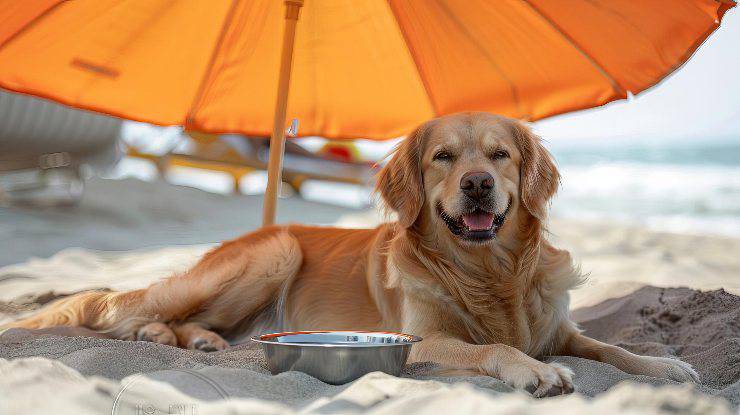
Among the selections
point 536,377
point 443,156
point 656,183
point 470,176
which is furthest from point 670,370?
point 656,183

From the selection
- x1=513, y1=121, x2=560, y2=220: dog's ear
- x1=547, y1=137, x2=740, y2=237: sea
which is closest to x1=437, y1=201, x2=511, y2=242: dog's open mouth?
x1=513, y1=121, x2=560, y2=220: dog's ear

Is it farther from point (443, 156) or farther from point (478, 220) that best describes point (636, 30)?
point (478, 220)

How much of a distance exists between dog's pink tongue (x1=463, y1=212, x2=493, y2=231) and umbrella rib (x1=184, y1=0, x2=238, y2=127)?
1599 millimetres

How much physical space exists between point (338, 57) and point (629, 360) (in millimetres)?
2067

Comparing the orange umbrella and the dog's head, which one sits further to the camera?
the orange umbrella

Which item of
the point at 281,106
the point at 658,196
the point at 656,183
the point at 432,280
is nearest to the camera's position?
the point at 432,280

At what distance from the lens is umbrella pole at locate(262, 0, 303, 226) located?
11.5 feet

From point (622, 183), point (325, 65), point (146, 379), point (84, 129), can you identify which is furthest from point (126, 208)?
point (622, 183)

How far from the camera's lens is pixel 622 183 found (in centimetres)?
2212

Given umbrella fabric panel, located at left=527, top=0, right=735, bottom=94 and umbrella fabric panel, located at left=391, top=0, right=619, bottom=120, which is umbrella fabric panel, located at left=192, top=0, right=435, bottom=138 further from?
umbrella fabric panel, located at left=527, top=0, right=735, bottom=94

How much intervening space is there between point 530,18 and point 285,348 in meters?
1.93

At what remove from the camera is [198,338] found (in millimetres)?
3289

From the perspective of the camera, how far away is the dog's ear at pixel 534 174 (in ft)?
10.0

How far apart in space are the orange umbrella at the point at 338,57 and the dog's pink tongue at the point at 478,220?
937 millimetres
